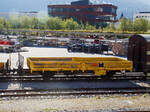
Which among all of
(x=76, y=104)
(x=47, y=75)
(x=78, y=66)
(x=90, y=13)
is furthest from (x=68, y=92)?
(x=90, y=13)

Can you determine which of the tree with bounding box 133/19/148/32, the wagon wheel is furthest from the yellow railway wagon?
the tree with bounding box 133/19/148/32

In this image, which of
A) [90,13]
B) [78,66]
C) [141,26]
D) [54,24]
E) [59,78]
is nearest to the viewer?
[78,66]

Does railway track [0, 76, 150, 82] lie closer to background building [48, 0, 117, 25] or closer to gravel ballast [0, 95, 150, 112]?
→ gravel ballast [0, 95, 150, 112]

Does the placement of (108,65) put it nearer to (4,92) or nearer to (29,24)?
(4,92)

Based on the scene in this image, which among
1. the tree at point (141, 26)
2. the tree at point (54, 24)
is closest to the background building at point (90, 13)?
the tree at point (54, 24)


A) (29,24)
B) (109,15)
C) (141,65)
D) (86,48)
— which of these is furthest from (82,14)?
(141,65)

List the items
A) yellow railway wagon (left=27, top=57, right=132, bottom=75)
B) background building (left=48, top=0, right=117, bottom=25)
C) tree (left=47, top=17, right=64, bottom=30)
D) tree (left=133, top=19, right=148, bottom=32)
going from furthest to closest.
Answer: background building (left=48, top=0, right=117, bottom=25)
tree (left=47, top=17, right=64, bottom=30)
tree (left=133, top=19, right=148, bottom=32)
yellow railway wagon (left=27, top=57, right=132, bottom=75)

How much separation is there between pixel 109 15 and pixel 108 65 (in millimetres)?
74991

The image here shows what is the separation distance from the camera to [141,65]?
15.0 metres

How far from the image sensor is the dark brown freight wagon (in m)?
14.6

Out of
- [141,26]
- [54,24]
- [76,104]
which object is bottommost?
[76,104]

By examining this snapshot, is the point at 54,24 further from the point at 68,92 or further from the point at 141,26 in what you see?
the point at 68,92

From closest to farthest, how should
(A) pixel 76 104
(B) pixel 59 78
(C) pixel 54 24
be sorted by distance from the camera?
1. (A) pixel 76 104
2. (B) pixel 59 78
3. (C) pixel 54 24

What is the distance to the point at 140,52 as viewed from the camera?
15344 mm
